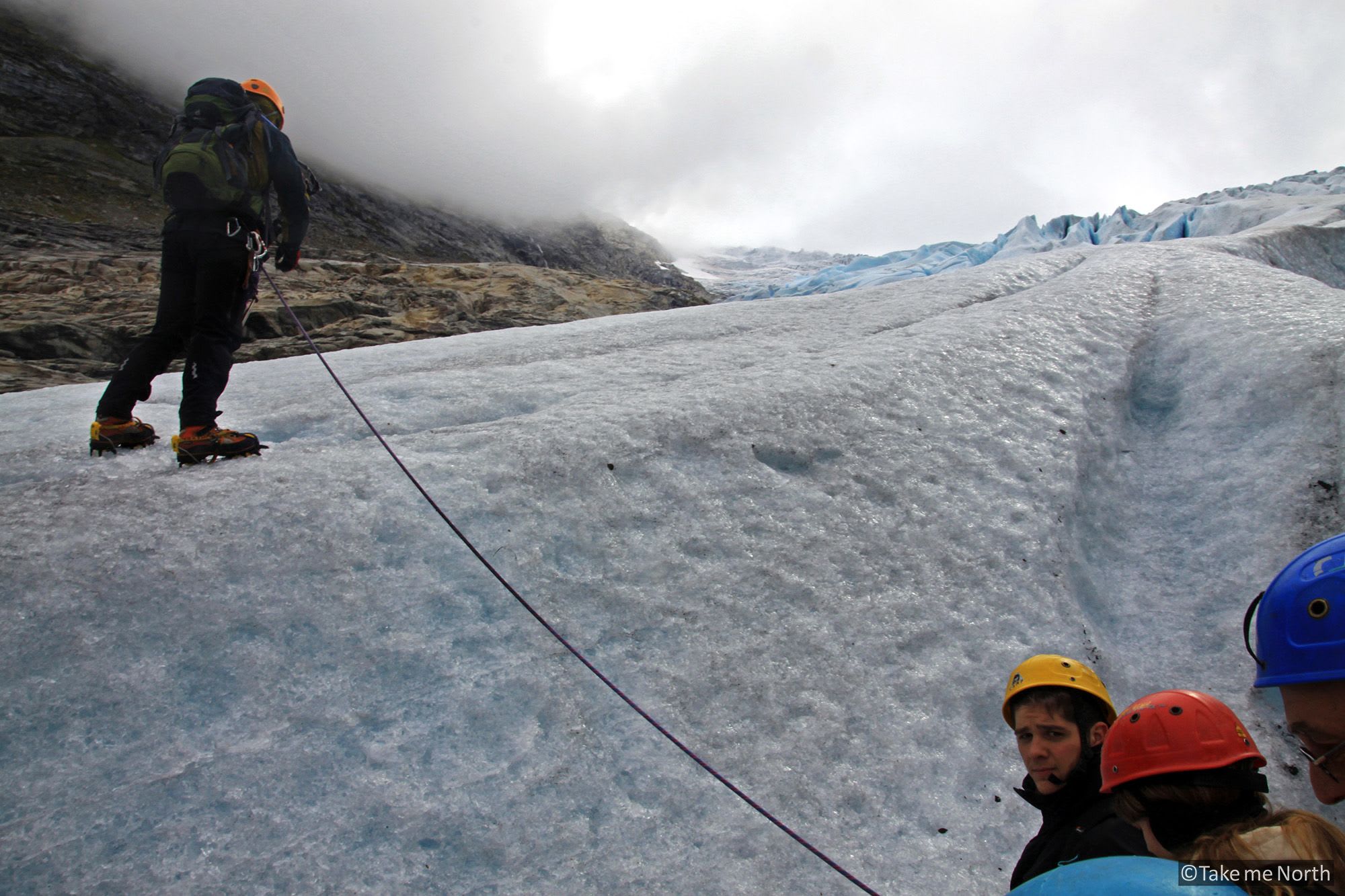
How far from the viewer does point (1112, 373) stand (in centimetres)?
381

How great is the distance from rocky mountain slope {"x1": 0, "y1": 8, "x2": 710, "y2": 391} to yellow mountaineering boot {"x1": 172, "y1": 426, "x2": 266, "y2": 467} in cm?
643

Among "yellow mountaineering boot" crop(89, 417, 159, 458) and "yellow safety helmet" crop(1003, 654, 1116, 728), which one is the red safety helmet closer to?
"yellow safety helmet" crop(1003, 654, 1116, 728)

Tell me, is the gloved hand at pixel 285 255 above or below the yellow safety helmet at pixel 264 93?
below

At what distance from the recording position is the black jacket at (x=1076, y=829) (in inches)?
53.8

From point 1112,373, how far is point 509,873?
3.99 metres

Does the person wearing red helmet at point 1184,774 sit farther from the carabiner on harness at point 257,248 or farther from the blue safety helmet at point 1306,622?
the carabiner on harness at point 257,248

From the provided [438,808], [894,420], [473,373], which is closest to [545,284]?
[473,373]

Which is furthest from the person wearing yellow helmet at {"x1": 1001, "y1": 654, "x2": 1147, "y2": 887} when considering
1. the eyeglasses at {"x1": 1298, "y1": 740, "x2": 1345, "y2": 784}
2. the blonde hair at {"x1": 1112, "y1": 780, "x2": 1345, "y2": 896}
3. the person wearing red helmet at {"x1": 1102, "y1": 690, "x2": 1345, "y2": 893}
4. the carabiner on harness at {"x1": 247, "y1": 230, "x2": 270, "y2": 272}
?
the carabiner on harness at {"x1": 247, "y1": 230, "x2": 270, "y2": 272}

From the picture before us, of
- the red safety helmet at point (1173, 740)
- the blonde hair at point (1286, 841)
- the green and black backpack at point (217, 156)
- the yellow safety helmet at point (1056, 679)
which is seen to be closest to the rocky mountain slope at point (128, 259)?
the green and black backpack at point (217, 156)

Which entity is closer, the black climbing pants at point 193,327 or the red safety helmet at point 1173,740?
the red safety helmet at point 1173,740

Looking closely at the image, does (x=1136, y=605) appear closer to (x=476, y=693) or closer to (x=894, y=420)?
(x=894, y=420)

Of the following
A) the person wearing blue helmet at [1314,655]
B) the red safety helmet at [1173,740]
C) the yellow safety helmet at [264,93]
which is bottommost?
the red safety helmet at [1173,740]

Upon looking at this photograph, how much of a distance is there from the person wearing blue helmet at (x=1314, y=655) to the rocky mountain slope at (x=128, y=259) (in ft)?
32.0

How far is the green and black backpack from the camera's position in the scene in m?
2.72
